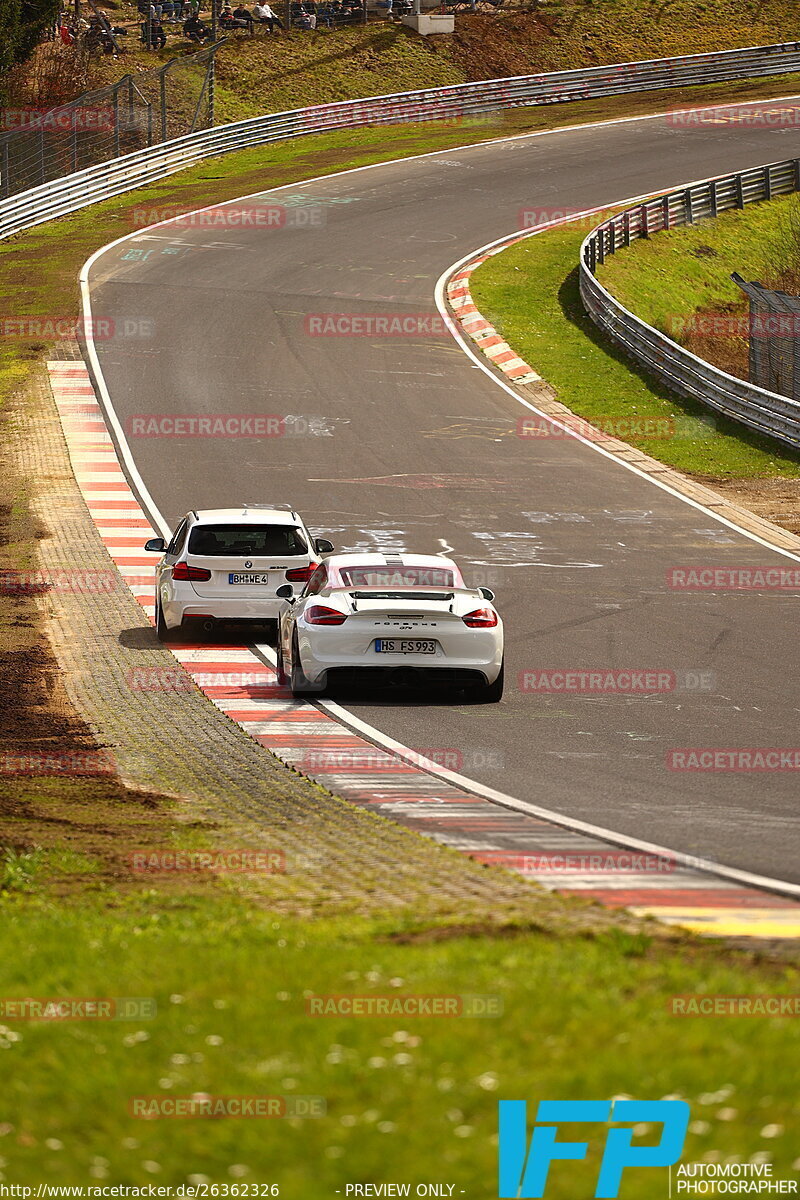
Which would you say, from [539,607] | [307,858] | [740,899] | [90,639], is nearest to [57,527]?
[90,639]

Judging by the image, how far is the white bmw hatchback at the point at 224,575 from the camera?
17.8m

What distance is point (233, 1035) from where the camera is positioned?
5285 mm

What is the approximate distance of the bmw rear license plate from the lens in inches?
576

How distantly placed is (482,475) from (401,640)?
14.1 metres

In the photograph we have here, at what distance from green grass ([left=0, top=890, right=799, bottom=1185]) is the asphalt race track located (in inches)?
119

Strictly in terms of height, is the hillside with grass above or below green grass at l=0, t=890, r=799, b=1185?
above

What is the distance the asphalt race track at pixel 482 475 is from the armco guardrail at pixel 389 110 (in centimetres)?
450

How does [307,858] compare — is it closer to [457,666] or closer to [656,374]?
[457,666]

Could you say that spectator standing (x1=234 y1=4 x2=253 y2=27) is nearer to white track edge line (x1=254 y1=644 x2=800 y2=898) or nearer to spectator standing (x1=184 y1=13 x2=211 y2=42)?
spectator standing (x1=184 y1=13 x2=211 y2=42)

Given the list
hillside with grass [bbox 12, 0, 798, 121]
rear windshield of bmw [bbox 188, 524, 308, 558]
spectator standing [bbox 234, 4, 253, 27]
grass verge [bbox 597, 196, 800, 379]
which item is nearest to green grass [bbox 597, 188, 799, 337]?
grass verge [bbox 597, 196, 800, 379]

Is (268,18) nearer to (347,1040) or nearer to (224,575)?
(224,575)

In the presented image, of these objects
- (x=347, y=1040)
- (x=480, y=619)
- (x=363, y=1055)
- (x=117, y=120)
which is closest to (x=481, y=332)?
Result: (x=117, y=120)

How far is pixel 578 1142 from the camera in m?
4.50

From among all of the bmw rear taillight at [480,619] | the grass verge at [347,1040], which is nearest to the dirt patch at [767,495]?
the bmw rear taillight at [480,619]
